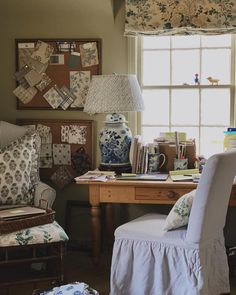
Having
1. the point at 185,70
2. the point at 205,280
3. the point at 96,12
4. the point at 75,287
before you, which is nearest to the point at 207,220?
the point at 205,280

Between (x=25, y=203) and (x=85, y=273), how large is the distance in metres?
0.65

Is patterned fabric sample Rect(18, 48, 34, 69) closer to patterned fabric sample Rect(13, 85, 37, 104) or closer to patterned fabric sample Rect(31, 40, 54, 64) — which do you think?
patterned fabric sample Rect(31, 40, 54, 64)

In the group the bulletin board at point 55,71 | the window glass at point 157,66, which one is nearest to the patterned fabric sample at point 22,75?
the bulletin board at point 55,71

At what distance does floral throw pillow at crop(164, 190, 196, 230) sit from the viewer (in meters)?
2.72

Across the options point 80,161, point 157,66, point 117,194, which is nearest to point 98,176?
point 117,194

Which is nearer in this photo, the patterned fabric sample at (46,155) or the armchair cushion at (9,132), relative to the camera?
the armchair cushion at (9,132)

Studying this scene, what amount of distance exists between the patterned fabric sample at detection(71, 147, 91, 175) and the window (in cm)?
48

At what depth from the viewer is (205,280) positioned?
8.84 ft

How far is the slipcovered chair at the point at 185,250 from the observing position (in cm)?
263

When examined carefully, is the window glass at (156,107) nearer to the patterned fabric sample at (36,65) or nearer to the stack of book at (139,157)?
the stack of book at (139,157)

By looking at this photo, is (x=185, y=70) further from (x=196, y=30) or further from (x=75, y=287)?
(x=75, y=287)

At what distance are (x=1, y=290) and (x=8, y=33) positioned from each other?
193 cm

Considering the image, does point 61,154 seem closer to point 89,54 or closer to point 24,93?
point 24,93

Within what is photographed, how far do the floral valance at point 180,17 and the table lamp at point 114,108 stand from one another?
1.43 ft
